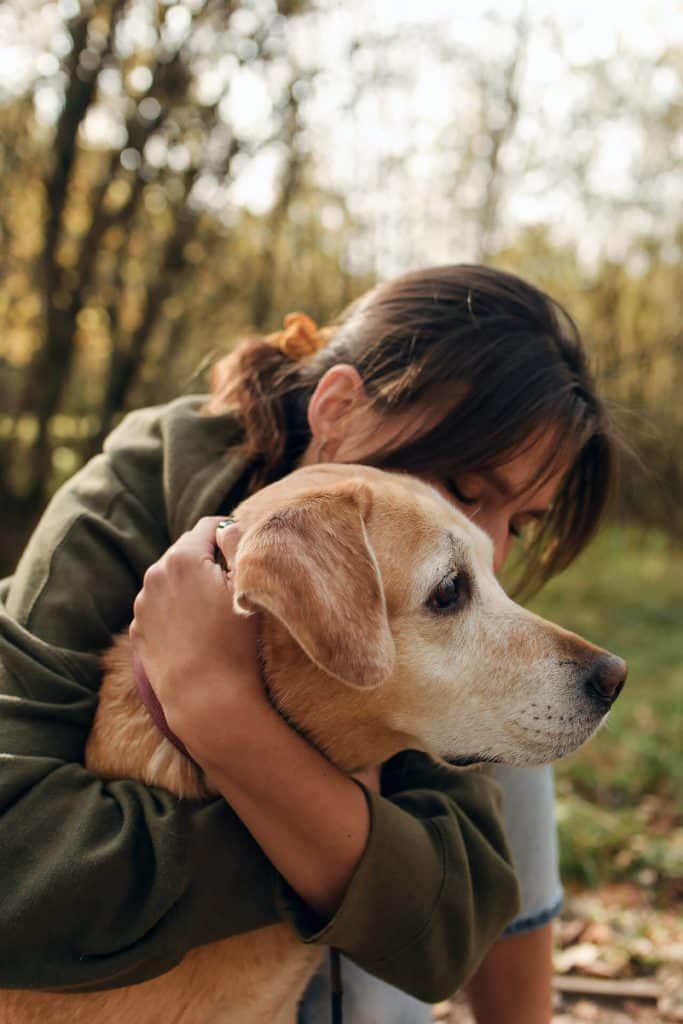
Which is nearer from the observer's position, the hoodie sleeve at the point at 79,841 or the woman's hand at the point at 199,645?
the hoodie sleeve at the point at 79,841

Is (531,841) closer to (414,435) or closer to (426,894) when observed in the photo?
(426,894)

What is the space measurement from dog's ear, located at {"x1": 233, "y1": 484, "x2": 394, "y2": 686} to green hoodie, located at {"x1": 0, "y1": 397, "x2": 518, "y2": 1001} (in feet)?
1.31

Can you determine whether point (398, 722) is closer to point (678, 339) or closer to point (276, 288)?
point (276, 288)

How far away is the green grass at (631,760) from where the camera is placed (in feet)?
12.5

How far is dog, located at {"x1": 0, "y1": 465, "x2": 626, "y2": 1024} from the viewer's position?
186 centimetres

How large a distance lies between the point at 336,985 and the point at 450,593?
940mm

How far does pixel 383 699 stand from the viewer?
→ 195cm

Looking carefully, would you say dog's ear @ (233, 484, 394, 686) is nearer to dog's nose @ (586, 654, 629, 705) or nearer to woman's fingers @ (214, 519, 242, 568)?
woman's fingers @ (214, 519, 242, 568)

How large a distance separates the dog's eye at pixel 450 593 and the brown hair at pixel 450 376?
379 mm

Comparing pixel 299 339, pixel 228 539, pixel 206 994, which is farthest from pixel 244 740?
pixel 299 339

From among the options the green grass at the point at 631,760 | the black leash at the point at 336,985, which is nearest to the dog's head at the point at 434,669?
the black leash at the point at 336,985

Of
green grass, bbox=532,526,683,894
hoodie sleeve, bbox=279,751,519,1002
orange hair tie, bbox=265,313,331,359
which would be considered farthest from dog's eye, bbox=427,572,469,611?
green grass, bbox=532,526,683,894

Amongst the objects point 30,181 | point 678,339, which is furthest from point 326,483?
point 678,339

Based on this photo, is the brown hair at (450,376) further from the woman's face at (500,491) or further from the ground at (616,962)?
the ground at (616,962)
